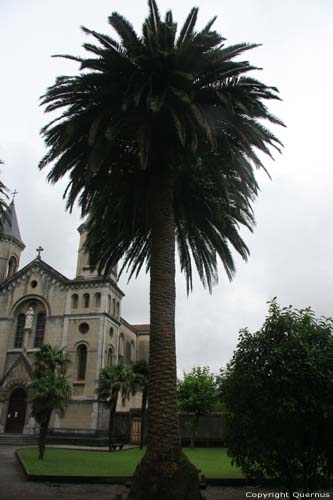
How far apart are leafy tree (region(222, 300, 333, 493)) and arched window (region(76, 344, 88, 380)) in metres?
34.3

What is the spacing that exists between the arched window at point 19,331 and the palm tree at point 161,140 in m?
32.9

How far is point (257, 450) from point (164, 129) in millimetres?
9901

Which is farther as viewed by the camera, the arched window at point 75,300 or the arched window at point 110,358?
the arched window at point 75,300

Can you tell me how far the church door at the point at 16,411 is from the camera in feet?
138

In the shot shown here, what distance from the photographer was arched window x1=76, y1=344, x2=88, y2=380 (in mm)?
43594

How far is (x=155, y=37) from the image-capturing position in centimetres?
1413

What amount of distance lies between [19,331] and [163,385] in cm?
3761

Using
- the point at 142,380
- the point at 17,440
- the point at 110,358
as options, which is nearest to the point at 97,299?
the point at 110,358

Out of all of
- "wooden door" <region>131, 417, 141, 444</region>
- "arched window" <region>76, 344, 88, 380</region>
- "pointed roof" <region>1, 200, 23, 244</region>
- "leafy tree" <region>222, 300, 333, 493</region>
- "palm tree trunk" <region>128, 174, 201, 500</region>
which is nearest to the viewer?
"leafy tree" <region>222, 300, 333, 493</region>

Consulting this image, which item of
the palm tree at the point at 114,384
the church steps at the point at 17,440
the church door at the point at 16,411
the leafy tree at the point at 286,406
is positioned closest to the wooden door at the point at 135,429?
the palm tree at the point at 114,384

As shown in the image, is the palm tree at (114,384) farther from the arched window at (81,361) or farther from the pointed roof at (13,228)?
the pointed roof at (13,228)

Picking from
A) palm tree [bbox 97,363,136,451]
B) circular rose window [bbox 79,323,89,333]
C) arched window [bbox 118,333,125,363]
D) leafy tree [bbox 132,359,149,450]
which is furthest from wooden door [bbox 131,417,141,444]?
circular rose window [bbox 79,323,89,333]

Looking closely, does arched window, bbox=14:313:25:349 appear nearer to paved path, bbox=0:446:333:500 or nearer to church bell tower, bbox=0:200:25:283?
church bell tower, bbox=0:200:25:283

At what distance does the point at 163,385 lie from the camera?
1266 cm
